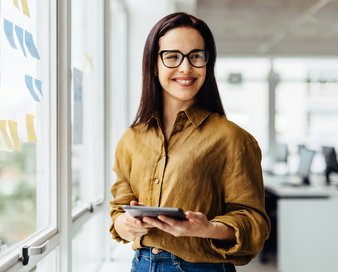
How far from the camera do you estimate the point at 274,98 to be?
8.11 metres

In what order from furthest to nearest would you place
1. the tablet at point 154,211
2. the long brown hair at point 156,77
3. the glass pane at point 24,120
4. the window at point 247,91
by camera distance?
the window at point 247,91 → the glass pane at point 24,120 → the long brown hair at point 156,77 → the tablet at point 154,211

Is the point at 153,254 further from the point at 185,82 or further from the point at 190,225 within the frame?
the point at 185,82

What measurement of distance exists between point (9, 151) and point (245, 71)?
23.3ft

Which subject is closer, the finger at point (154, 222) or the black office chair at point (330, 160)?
the finger at point (154, 222)

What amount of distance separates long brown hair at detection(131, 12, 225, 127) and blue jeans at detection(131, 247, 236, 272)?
0.34 m

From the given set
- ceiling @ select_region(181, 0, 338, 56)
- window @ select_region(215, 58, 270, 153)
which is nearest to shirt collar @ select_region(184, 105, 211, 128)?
ceiling @ select_region(181, 0, 338, 56)

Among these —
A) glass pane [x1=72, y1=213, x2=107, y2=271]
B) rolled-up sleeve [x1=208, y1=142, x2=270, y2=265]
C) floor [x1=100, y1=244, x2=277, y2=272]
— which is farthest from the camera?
floor [x1=100, y1=244, x2=277, y2=272]

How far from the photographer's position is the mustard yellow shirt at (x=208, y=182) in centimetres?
113

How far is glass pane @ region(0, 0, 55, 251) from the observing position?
1355mm

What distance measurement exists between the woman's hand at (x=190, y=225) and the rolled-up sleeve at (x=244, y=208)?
43 millimetres

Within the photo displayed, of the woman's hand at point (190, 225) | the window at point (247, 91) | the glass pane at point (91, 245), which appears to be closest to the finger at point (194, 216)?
the woman's hand at point (190, 225)

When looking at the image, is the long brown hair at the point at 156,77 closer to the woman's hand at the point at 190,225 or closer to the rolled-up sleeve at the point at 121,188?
the rolled-up sleeve at the point at 121,188

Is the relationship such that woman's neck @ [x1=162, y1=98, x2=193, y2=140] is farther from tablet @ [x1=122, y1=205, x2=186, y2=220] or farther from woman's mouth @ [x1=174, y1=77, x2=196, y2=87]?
tablet @ [x1=122, y1=205, x2=186, y2=220]

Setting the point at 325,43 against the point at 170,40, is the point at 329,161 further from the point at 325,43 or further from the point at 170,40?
the point at 170,40
